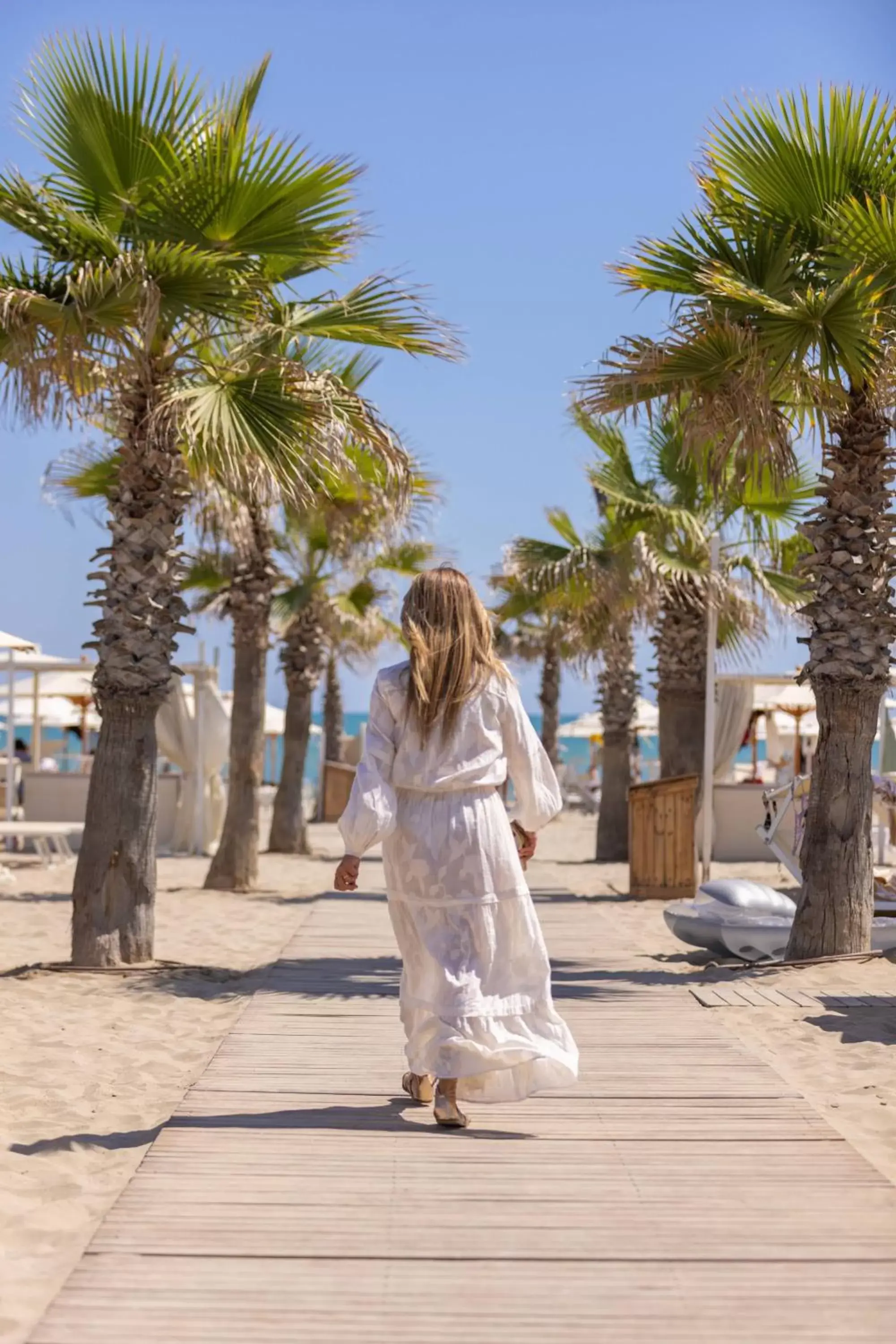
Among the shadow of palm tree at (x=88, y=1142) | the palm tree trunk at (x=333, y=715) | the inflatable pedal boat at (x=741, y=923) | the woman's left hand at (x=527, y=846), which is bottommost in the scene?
the shadow of palm tree at (x=88, y=1142)

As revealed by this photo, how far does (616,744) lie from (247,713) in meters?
5.37

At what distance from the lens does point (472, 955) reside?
421 cm

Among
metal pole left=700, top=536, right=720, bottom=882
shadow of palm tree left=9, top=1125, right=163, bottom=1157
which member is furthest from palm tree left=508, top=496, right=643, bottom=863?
shadow of palm tree left=9, top=1125, right=163, bottom=1157

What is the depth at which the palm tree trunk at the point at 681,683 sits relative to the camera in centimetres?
1467

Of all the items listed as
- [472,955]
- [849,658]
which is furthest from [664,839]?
[472,955]

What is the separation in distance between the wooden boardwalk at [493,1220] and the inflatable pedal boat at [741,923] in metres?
3.33

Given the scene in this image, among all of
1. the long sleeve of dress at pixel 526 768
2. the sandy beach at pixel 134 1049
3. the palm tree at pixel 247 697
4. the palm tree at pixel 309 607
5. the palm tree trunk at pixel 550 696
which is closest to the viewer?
the sandy beach at pixel 134 1049

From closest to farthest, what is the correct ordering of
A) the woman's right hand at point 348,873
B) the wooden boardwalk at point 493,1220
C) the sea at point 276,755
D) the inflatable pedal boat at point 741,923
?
the wooden boardwalk at point 493,1220, the woman's right hand at point 348,873, the inflatable pedal boat at point 741,923, the sea at point 276,755

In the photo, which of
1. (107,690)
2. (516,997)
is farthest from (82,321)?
(516,997)

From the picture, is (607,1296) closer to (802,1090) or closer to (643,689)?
(802,1090)

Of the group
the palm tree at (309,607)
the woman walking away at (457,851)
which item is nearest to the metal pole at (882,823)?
the palm tree at (309,607)

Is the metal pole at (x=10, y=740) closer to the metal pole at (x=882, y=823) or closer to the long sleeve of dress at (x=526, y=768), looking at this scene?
the metal pole at (x=882, y=823)

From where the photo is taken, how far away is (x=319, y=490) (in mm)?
13148

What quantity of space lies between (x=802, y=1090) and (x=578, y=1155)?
5.20ft
